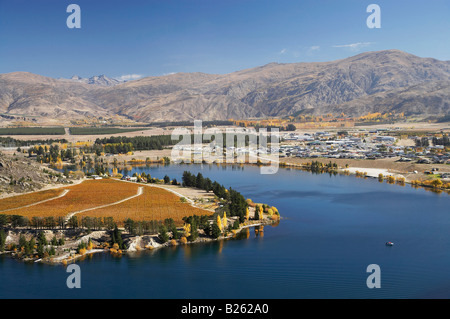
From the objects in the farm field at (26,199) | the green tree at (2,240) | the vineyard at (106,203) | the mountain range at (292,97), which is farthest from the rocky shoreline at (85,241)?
the mountain range at (292,97)

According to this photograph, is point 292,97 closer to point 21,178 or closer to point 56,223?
point 21,178

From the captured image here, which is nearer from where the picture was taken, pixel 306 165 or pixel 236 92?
pixel 306 165

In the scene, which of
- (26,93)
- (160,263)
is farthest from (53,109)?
(160,263)

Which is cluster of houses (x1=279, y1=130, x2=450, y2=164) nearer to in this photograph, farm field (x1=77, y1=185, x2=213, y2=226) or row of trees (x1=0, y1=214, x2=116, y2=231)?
farm field (x1=77, y1=185, x2=213, y2=226)

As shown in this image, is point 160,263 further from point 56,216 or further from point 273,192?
point 273,192

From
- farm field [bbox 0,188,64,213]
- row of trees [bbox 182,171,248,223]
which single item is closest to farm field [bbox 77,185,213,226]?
row of trees [bbox 182,171,248,223]

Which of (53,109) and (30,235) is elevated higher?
(53,109)
